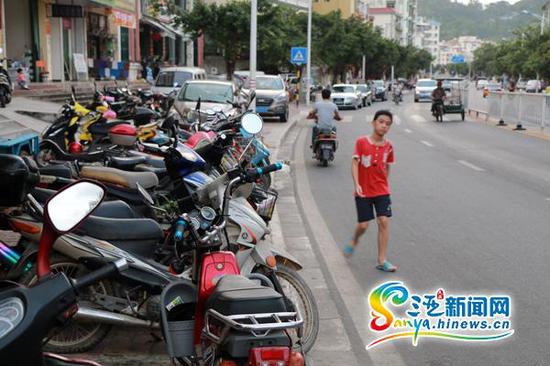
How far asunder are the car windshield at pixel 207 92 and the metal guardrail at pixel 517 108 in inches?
444

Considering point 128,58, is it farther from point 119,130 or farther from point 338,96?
point 119,130

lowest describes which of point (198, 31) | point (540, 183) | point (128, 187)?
point (540, 183)

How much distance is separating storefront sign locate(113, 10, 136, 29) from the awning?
8.46ft

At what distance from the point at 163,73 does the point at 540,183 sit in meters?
16.7

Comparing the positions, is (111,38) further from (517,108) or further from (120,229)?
(120,229)

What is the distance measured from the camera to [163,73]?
26547mm

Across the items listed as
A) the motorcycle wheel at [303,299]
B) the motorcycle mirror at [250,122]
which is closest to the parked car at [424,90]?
the motorcycle mirror at [250,122]

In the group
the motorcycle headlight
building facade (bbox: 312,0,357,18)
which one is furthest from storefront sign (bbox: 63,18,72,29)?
→ building facade (bbox: 312,0,357,18)

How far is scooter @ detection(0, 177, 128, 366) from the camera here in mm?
2242

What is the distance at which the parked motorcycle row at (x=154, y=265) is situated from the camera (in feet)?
8.33

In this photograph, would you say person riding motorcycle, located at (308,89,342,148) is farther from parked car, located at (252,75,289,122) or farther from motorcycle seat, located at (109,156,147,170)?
parked car, located at (252,75,289,122)

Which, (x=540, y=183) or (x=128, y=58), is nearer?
(x=540, y=183)

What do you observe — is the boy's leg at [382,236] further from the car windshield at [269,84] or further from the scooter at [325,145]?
the car windshield at [269,84]

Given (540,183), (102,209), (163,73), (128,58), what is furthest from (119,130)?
(128,58)
